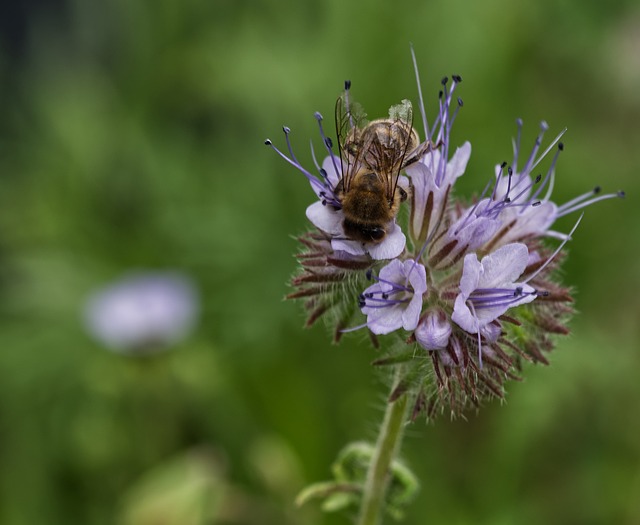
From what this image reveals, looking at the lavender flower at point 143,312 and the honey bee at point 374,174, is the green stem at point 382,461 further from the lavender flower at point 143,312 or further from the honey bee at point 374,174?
the lavender flower at point 143,312

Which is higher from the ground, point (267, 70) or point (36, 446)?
point (267, 70)

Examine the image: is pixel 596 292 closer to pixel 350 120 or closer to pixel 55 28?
pixel 350 120

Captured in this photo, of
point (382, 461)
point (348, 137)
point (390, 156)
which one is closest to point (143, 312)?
point (382, 461)

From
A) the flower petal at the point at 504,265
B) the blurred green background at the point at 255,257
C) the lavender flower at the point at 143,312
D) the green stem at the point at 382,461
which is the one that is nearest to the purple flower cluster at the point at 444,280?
the flower petal at the point at 504,265

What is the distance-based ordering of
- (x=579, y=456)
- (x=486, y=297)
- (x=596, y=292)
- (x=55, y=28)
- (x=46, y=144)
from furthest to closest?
(x=55, y=28)
(x=46, y=144)
(x=596, y=292)
(x=579, y=456)
(x=486, y=297)

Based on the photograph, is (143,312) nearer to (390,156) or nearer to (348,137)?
(348,137)

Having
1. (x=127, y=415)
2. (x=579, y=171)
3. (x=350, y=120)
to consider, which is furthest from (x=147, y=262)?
(x=350, y=120)

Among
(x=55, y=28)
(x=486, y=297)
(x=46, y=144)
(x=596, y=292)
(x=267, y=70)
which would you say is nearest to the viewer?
(x=486, y=297)
